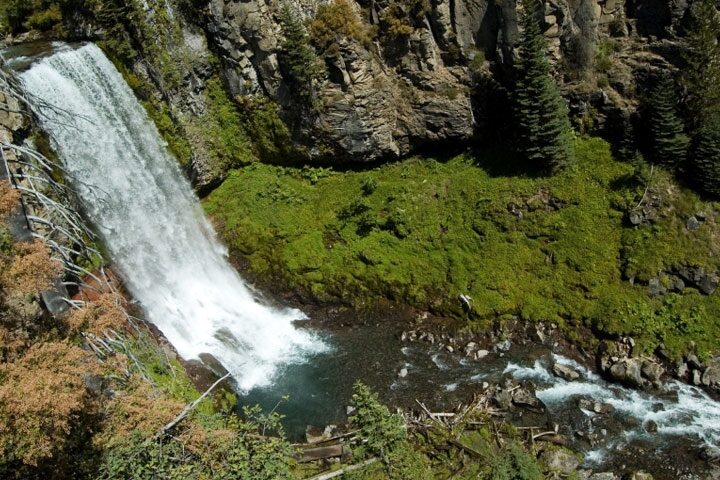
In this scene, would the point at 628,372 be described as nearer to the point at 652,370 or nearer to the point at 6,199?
the point at 652,370

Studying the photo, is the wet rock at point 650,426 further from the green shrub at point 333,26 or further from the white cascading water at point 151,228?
the green shrub at point 333,26

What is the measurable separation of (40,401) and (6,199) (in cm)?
371

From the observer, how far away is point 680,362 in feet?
62.7

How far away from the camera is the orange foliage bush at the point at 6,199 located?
9.36 meters

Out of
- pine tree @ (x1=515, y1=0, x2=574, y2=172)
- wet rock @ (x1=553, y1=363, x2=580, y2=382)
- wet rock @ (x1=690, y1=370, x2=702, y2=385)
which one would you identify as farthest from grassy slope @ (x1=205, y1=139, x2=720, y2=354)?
wet rock @ (x1=553, y1=363, x2=580, y2=382)

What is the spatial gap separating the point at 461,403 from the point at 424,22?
16.7 m

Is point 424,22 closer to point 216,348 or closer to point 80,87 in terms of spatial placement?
point 80,87

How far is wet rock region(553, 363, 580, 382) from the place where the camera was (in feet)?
63.9

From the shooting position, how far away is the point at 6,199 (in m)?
9.41

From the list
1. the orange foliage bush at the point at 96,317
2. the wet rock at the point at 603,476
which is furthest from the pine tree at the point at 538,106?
the orange foliage bush at the point at 96,317

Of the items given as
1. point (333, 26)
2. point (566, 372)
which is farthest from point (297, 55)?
point (566, 372)

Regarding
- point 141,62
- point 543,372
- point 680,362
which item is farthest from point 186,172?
point 680,362

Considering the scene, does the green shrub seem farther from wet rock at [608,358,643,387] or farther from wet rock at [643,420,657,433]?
wet rock at [643,420,657,433]

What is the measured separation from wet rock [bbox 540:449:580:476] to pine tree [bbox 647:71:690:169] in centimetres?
1281
